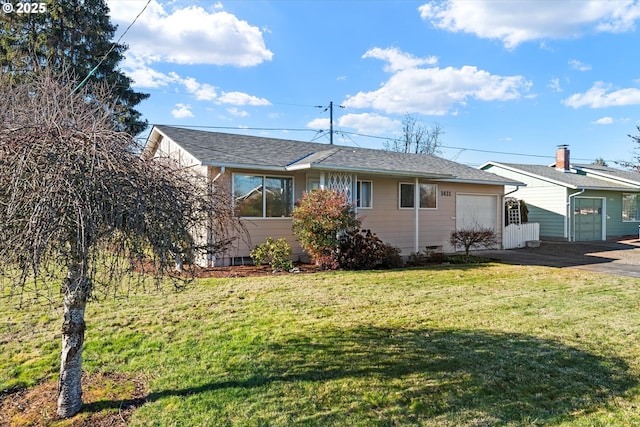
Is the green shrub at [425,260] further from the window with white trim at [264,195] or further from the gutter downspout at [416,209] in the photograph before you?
the window with white trim at [264,195]

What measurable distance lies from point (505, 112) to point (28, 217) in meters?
33.9

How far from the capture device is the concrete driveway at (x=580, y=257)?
11.3 metres

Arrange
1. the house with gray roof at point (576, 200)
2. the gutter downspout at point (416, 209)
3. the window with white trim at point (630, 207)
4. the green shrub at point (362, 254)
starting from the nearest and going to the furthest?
the green shrub at point (362, 254) → the gutter downspout at point (416, 209) → the house with gray roof at point (576, 200) → the window with white trim at point (630, 207)

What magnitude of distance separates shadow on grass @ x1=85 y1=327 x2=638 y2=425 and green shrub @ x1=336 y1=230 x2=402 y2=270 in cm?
531

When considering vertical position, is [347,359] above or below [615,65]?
below

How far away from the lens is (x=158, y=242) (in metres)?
2.77

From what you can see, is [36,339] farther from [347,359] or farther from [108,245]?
[347,359]

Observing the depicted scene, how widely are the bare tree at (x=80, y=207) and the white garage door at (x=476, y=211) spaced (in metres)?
13.9

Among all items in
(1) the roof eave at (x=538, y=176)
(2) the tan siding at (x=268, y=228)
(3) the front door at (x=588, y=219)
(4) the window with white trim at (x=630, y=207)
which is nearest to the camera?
(2) the tan siding at (x=268, y=228)

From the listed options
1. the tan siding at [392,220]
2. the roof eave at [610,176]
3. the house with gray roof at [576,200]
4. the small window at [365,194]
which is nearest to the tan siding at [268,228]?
the tan siding at [392,220]

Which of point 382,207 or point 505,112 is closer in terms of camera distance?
point 382,207

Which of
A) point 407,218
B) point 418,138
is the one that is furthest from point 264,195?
point 418,138

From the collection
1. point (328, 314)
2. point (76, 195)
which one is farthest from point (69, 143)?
point (328, 314)

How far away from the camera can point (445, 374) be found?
3936 mm
